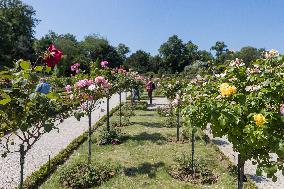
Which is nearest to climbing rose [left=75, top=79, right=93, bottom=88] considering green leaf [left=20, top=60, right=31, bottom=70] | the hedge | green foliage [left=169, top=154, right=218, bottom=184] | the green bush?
the green bush

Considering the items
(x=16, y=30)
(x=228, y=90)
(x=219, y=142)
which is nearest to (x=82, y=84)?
(x=228, y=90)

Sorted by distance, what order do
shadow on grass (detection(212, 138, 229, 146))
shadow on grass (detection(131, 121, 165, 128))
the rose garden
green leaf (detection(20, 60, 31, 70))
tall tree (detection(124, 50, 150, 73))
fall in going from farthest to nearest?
tall tree (detection(124, 50, 150, 73))
shadow on grass (detection(131, 121, 165, 128))
shadow on grass (detection(212, 138, 229, 146))
the rose garden
green leaf (detection(20, 60, 31, 70))

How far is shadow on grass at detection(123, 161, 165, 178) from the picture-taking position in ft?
30.2

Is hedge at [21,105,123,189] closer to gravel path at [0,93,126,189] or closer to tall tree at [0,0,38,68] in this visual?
gravel path at [0,93,126,189]

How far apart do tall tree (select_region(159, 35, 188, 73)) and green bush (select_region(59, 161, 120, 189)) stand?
245ft

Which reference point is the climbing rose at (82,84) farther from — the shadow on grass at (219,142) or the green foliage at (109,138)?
the shadow on grass at (219,142)

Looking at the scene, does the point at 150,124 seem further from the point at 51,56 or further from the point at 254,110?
the point at 51,56

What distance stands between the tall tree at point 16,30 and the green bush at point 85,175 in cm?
4129

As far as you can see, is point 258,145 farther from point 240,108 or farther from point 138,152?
point 138,152

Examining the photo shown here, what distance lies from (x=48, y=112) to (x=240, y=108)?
257 centimetres

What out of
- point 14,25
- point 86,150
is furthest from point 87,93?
point 14,25

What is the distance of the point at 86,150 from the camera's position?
12.0 metres

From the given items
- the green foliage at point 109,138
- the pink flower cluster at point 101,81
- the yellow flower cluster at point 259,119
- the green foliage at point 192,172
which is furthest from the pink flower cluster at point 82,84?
the yellow flower cluster at point 259,119

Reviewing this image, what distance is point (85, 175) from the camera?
8.62m
